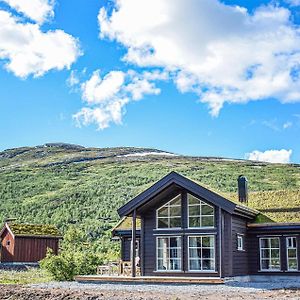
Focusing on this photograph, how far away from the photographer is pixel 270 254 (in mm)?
27453

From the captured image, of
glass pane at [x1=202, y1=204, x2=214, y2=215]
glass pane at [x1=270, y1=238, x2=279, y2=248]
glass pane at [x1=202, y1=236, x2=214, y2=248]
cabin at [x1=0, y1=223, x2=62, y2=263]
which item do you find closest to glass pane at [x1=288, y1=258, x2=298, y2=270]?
glass pane at [x1=270, y1=238, x2=279, y2=248]

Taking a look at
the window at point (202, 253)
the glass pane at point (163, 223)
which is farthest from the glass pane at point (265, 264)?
the glass pane at point (163, 223)

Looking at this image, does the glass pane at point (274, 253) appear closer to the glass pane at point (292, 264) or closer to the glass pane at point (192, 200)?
the glass pane at point (292, 264)

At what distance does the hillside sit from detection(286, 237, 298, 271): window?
21.6 metres

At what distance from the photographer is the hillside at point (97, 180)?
67500mm

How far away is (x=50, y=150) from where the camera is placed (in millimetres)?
138375

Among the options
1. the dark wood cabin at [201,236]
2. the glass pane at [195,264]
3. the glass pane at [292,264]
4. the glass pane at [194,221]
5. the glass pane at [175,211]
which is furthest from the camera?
the glass pane at [292,264]

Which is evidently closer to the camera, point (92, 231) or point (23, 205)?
point (92, 231)

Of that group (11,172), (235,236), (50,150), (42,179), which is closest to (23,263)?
(235,236)

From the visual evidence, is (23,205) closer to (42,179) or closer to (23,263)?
(42,179)

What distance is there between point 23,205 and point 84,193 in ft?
26.6

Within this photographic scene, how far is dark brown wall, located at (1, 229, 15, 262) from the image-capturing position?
1686 inches

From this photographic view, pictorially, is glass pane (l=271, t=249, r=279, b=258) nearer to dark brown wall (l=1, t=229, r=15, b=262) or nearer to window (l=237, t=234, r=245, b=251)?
window (l=237, t=234, r=245, b=251)

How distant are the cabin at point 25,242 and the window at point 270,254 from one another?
20.4 metres
